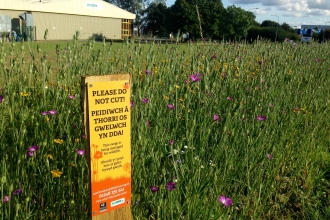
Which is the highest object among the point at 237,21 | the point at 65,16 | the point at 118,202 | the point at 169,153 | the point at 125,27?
the point at 237,21

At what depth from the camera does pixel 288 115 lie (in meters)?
2.96

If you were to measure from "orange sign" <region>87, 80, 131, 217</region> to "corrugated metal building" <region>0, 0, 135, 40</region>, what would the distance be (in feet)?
79.7

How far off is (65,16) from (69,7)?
0.89 meters

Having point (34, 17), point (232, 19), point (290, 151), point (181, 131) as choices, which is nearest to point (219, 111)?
point (181, 131)

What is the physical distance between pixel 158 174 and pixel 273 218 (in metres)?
0.93

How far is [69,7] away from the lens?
104ft

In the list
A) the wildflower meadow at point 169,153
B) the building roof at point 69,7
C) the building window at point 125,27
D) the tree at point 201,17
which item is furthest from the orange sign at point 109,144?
the building window at point 125,27

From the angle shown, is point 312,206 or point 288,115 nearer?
point 312,206

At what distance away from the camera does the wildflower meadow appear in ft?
5.58

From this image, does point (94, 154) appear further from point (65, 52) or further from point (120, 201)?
point (65, 52)

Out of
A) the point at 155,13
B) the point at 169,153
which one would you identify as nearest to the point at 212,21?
the point at 155,13

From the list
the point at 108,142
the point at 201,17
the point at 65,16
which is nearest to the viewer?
the point at 108,142

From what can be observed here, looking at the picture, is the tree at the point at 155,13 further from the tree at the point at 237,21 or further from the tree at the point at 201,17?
the tree at the point at 237,21

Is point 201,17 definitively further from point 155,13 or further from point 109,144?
point 109,144
